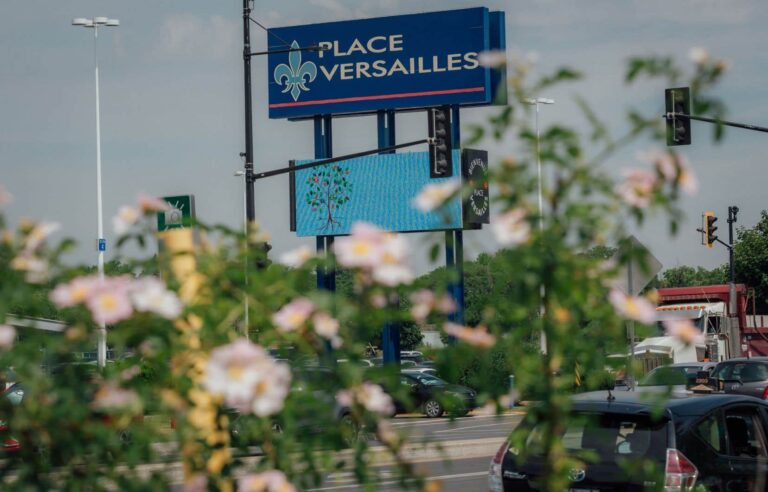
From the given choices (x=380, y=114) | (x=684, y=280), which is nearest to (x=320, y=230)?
(x=380, y=114)

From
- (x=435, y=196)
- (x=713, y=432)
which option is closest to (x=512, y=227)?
(x=435, y=196)

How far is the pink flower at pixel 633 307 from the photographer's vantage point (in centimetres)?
388

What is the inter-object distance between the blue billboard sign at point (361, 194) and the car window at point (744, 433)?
3801cm

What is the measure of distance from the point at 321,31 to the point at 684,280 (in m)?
145

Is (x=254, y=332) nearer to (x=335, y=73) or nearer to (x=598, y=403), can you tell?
(x=598, y=403)

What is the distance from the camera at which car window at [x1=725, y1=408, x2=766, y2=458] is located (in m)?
9.69

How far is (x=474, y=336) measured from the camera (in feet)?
13.1

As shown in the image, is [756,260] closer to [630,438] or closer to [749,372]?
[749,372]

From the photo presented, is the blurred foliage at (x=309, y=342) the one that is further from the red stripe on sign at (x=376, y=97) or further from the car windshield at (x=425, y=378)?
the red stripe on sign at (x=376, y=97)

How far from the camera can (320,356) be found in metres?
4.12

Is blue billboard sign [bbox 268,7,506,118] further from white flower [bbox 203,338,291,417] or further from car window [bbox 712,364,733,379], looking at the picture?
white flower [bbox 203,338,291,417]

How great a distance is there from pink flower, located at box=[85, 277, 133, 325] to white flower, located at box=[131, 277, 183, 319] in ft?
0.10

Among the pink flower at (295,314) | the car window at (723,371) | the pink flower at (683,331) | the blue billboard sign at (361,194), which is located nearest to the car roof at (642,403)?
the pink flower at (683,331)

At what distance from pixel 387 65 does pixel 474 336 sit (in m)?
45.5
